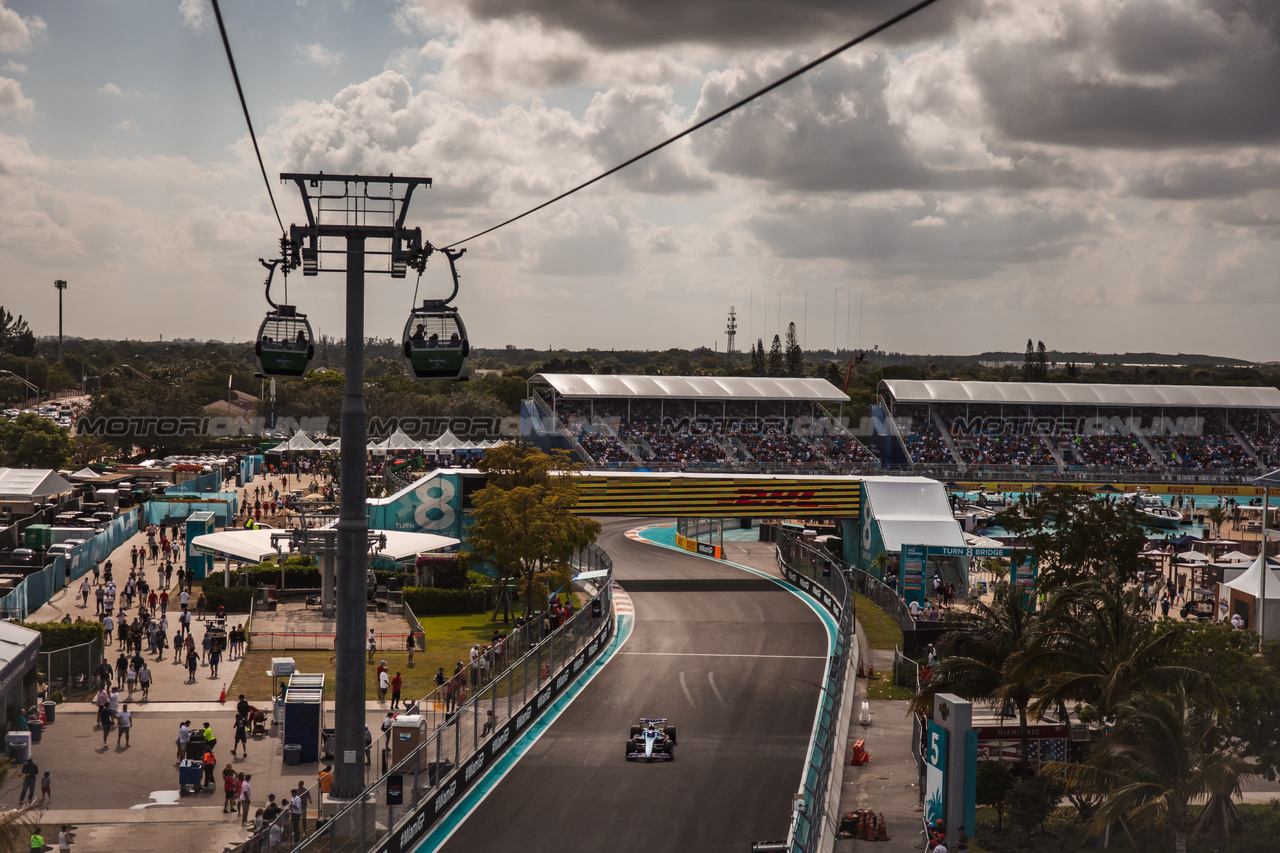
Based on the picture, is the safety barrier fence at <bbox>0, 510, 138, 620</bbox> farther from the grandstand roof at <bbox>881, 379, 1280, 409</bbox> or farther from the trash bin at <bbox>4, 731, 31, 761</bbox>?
the grandstand roof at <bbox>881, 379, 1280, 409</bbox>

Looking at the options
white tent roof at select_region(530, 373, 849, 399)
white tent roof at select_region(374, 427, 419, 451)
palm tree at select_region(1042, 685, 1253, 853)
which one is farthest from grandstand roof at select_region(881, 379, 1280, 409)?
palm tree at select_region(1042, 685, 1253, 853)

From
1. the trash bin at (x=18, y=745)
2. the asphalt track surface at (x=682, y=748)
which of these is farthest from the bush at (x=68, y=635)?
the asphalt track surface at (x=682, y=748)

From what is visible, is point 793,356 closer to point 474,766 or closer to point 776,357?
point 776,357

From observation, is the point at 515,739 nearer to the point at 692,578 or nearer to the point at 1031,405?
the point at 692,578

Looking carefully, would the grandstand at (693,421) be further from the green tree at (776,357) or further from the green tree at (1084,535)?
the green tree at (776,357)

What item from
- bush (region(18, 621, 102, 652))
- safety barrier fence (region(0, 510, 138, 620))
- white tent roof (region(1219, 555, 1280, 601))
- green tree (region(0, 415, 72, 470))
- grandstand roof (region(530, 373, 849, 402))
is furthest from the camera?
grandstand roof (region(530, 373, 849, 402))

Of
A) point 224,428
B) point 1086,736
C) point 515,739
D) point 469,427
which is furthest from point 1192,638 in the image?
point 224,428

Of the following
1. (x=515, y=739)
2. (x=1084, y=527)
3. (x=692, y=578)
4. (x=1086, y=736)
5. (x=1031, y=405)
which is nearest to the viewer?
(x=1086, y=736)
